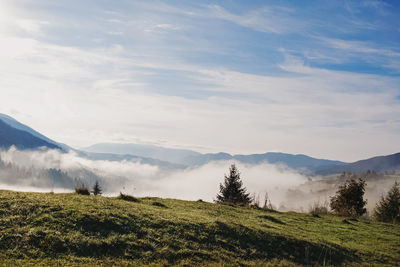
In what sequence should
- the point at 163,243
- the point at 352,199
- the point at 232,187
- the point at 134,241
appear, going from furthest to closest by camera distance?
the point at 232,187 → the point at 352,199 → the point at 163,243 → the point at 134,241

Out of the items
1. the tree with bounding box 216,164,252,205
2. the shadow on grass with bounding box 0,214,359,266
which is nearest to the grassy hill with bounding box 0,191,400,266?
A: the shadow on grass with bounding box 0,214,359,266

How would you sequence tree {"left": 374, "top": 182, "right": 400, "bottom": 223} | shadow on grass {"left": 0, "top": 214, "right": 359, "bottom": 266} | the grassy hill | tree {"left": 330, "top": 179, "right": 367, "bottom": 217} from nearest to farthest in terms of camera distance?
the grassy hill, shadow on grass {"left": 0, "top": 214, "right": 359, "bottom": 266}, tree {"left": 330, "top": 179, "right": 367, "bottom": 217}, tree {"left": 374, "top": 182, "right": 400, "bottom": 223}

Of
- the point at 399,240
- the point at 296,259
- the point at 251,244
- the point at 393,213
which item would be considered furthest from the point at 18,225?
the point at 393,213

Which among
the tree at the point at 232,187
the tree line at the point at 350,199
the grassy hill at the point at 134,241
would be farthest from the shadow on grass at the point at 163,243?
the tree at the point at 232,187

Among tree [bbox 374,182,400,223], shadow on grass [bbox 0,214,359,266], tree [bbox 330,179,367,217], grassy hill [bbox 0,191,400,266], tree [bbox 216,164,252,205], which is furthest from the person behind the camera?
tree [bbox 216,164,252,205]

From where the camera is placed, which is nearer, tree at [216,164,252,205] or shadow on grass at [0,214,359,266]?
shadow on grass at [0,214,359,266]

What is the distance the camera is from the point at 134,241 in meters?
15.2

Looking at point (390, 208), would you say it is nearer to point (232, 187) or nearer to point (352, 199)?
point (352, 199)

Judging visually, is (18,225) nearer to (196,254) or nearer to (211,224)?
(196,254)

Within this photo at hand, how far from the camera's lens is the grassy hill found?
43.0 ft

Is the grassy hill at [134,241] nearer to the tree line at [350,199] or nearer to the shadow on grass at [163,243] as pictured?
the shadow on grass at [163,243]

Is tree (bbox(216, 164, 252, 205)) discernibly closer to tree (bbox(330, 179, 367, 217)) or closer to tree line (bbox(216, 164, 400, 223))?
tree line (bbox(216, 164, 400, 223))

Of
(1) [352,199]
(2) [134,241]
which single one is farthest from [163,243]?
(1) [352,199]

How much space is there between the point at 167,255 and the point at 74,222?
5462 mm
